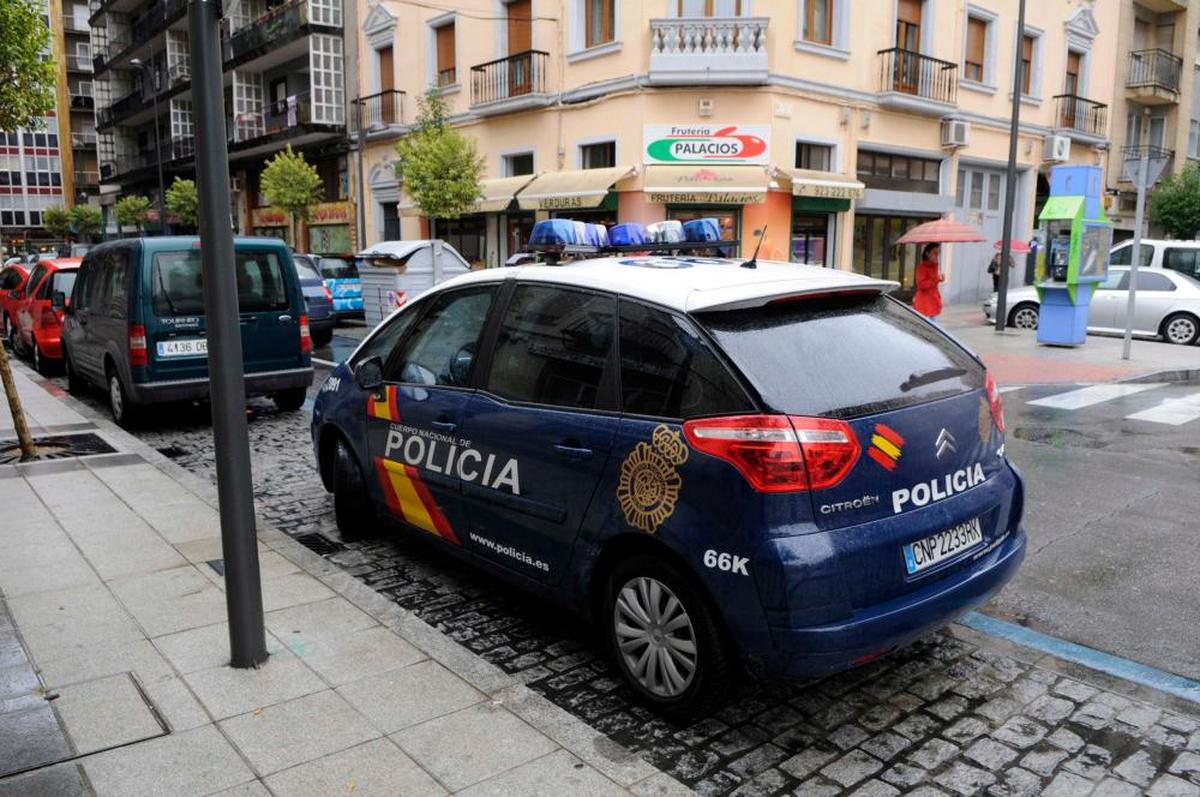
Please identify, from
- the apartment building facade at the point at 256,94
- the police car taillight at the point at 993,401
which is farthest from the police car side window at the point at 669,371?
the apartment building facade at the point at 256,94

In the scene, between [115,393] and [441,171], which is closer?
[115,393]

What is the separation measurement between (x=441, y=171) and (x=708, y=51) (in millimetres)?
6659

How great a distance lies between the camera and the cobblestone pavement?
310 cm

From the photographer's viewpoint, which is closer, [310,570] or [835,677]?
[835,677]

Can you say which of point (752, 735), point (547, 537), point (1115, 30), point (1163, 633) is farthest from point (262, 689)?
point (1115, 30)

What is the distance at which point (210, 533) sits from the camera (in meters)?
5.60

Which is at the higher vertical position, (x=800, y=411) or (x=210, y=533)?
Result: (x=800, y=411)

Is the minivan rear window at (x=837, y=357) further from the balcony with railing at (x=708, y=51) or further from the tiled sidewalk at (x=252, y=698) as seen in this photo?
the balcony with railing at (x=708, y=51)

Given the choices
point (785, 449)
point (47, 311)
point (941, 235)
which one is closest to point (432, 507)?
point (785, 449)

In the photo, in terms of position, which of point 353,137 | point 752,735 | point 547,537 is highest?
point 353,137

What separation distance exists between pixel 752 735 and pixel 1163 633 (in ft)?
7.32

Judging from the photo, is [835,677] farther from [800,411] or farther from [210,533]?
[210,533]

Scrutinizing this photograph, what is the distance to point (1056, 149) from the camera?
86.2ft

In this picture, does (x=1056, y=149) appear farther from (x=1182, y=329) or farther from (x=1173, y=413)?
(x=1173, y=413)
